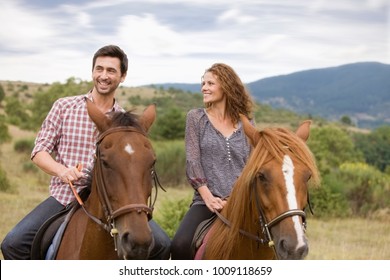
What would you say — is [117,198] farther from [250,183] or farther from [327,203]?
[327,203]

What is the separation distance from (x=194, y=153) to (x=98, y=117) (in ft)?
4.31

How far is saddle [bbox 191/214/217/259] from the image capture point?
5.33 meters

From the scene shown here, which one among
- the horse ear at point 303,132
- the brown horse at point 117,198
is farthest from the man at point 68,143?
the horse ear at point 303,132

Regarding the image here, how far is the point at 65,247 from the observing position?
497 centimetres

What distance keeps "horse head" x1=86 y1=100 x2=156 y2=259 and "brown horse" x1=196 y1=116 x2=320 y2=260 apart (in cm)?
83

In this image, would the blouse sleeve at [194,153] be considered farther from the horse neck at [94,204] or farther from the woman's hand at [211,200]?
the horse neck at [94,204]

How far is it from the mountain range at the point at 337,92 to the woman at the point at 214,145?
253 feet

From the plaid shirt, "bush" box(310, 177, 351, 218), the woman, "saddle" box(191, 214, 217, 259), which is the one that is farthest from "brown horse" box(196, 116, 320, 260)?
"bush" box(310, 177, 351, 218)

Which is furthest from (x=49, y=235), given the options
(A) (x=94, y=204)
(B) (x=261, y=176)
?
(B) (x=261, y=176)

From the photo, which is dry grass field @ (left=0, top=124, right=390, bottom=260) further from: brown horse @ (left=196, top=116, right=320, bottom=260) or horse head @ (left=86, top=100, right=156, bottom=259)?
horse head @ (left=86, top=100, right=156, bottom=259)

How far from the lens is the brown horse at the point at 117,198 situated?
13.6 ft

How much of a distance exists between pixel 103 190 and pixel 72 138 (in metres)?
1.09

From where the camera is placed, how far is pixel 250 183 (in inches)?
181

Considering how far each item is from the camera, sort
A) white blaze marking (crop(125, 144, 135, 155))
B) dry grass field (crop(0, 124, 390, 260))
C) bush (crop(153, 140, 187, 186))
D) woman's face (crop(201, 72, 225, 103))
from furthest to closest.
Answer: bush (crop(153, 140, 187, 186)) → dry grass field (crop(0, 124, 390, 260)) → woman's face (crop(201, 72, 225, 103)) → white blaze marking (crop(125, 144, 135, 155))
